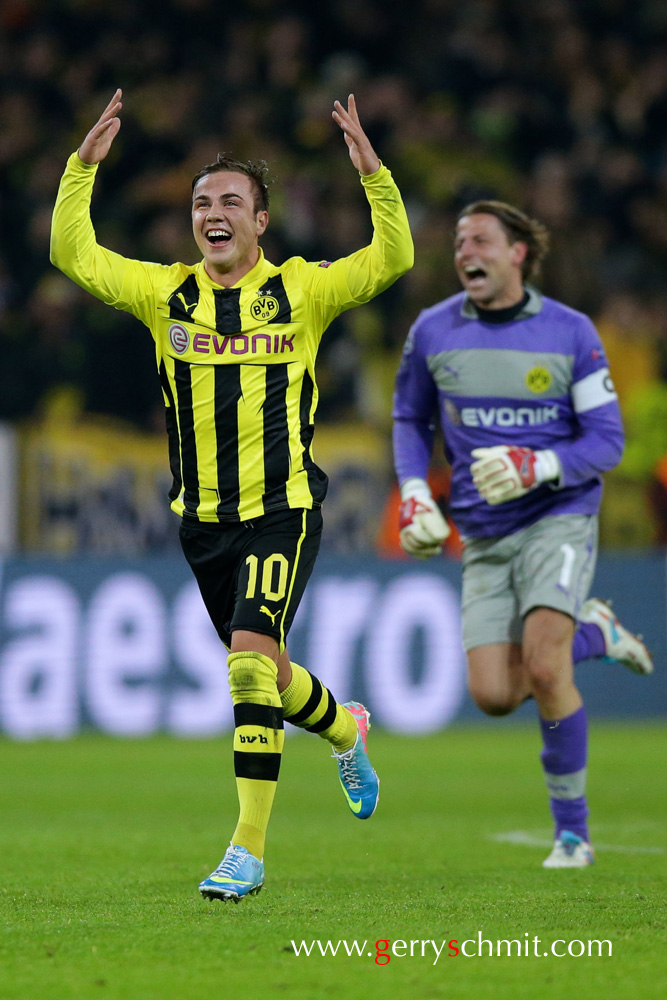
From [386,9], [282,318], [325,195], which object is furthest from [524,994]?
[386,9]

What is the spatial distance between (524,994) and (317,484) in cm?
198

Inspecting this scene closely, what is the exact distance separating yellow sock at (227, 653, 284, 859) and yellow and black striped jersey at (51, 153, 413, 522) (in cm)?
48

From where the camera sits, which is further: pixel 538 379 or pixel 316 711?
pixel 538 379

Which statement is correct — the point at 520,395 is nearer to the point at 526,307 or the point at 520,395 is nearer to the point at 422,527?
the point at 526,307

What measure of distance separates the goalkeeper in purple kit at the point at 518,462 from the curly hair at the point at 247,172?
46.0 inches

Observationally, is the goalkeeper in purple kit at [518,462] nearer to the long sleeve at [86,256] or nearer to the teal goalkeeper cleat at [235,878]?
the long sleeve at [86,256]

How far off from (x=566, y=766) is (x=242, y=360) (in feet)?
6.57

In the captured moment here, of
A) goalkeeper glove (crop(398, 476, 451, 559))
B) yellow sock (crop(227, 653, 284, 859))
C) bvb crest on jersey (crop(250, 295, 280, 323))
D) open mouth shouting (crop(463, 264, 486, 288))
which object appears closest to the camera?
yellow sock (crop(227, 653, 284, 859))

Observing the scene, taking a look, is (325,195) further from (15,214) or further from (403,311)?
(15,214)

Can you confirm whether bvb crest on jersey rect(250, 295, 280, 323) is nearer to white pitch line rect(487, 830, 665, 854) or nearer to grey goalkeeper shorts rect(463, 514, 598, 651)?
grey goalkeeper shorts rect(463, 514, 598, 651)

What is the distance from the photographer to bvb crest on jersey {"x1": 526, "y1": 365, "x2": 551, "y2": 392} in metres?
5.74

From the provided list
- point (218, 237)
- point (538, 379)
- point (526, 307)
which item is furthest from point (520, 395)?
point (218, 237)

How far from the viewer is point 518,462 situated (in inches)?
211

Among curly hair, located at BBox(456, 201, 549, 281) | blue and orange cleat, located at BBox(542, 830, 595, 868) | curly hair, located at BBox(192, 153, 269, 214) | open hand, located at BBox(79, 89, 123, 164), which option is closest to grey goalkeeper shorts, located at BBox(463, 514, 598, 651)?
blue and orange cleat, located at BBox(542, 830, 595, 868)
